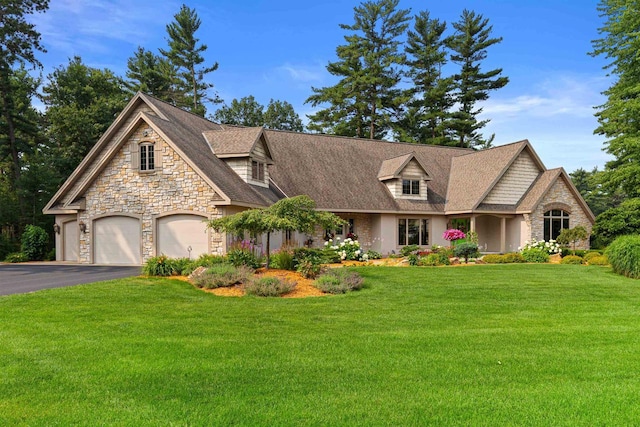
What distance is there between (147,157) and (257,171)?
5.13m

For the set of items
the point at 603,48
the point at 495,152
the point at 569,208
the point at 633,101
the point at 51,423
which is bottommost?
the point at 51,423

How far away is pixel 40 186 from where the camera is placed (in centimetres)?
2689

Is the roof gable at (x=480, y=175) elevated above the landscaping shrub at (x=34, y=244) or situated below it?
above

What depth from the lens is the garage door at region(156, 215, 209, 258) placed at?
17.4 meters

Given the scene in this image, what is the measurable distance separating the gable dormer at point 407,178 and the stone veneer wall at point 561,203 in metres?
6.13

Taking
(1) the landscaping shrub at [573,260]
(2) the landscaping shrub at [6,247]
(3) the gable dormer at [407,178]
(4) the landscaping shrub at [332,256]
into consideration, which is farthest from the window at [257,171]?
(2) the landscaping shrub at [6,247]

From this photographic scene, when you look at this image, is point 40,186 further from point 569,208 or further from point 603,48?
point 603,48

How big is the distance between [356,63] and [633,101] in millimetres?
23389

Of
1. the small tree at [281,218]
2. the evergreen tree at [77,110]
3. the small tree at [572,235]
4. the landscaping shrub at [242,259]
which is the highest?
the evergreen tree at [77,110]

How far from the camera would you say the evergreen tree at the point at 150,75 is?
134 ft

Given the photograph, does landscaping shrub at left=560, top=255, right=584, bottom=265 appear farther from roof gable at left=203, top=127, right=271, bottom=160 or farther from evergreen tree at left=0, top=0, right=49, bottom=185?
evergreen tree at left=0, top=0, right=49, bottom=185

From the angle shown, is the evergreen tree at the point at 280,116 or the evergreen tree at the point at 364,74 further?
the evergreen tree at the point at 280,116

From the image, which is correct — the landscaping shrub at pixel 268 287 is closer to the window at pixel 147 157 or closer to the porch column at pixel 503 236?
the window at pixel 147 157

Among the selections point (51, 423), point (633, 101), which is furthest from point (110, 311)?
point (633, 101)
